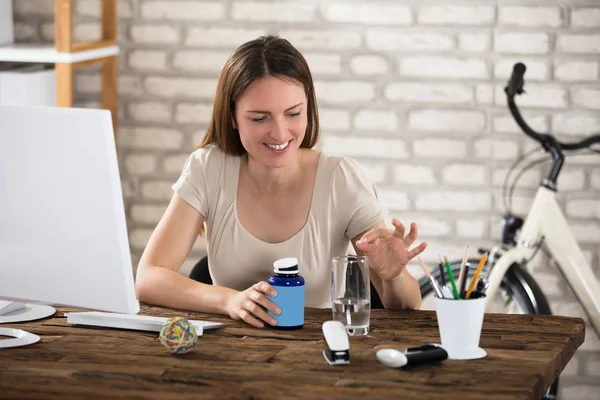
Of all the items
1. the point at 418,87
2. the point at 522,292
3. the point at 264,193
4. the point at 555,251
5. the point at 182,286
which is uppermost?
the point at 418,87

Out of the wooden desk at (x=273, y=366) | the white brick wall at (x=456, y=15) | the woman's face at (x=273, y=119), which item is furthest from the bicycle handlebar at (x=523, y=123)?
the wooden desk at (x=273, y=366)

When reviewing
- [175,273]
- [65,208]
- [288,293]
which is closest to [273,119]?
[175,273]

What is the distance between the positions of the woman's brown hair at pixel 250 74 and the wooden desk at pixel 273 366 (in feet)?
1.89

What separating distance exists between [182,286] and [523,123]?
131 centimetres

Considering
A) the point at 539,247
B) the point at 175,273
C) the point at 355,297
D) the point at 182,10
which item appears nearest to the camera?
the point at 355,297

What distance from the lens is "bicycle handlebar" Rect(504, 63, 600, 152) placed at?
9.02 feet

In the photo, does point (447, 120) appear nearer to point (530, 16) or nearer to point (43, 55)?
point (530, 16)

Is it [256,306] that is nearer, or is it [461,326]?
[461,326]

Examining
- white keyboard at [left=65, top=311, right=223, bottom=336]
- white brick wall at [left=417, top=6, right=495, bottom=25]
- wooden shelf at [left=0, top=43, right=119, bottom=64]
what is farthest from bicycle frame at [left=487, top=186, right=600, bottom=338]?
wooden shelf at [left=0, top=43, right=119, bottom=64]

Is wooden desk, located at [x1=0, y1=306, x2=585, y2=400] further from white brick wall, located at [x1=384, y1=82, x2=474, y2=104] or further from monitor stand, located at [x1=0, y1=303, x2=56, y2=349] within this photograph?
white brick wall, located at [x1=384, y1=82, x2=474, y2=104]

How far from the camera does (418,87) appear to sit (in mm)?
3041

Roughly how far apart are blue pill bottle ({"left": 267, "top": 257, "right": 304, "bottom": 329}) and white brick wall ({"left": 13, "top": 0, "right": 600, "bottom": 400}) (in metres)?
1.39

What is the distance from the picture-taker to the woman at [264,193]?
2.12 meters

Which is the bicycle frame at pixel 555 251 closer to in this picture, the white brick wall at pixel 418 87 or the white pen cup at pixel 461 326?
the white brick wall at pixel 418 87
